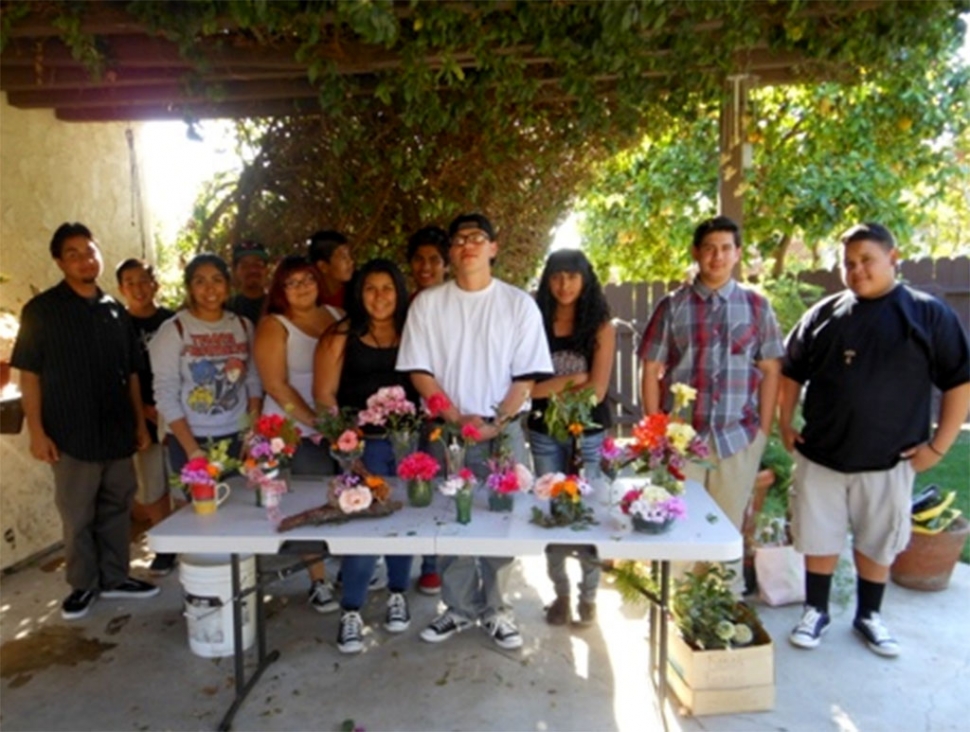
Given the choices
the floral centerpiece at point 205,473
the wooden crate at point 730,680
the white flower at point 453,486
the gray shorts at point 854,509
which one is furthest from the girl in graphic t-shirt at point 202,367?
the gray shorts at point 854,509

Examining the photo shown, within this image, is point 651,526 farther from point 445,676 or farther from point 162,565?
point 162,565

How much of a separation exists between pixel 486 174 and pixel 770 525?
2389 millimetres

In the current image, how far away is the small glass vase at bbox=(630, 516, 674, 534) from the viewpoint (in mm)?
2201

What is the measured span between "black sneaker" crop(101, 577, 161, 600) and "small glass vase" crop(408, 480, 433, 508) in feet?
6.00

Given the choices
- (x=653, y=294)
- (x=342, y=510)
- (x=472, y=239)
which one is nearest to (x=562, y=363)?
(x=472, y=239)

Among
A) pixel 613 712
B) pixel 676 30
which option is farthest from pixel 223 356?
pixel 676 30

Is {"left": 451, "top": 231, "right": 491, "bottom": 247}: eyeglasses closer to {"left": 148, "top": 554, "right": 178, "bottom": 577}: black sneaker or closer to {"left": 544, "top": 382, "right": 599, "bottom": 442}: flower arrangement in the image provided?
{"left": 544, "top": 382, "right": 599, "bottom": 442}: flower arrangement

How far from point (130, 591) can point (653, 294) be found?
4.59 meters

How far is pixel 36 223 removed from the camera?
4152 millimetres

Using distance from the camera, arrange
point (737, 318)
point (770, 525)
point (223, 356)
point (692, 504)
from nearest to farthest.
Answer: point (692, 504)
point (737, 318)
point (223, 356)
point (770, 525)

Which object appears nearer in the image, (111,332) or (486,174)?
(111,332)

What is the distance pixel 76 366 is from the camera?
3.18 metres

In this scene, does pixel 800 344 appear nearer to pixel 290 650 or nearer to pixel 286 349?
pixel 286 349

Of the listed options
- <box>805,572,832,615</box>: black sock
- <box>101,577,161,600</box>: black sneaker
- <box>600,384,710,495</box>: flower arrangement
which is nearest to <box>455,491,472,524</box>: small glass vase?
<box>600,384,710,495</box>: flower arrangement
